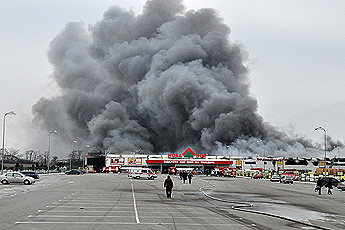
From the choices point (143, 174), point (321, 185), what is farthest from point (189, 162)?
point (321, 185)

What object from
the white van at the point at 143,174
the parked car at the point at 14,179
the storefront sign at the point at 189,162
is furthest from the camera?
the storefront sign at the point at 189,162

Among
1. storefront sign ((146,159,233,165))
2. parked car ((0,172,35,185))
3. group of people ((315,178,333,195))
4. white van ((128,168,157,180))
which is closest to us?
group of people ((315,178,333,195))

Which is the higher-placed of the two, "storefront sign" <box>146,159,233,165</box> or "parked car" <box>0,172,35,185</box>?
"storefront sign" <box>146,159,233,165</box>

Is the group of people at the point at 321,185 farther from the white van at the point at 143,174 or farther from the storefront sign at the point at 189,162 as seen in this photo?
the storefront sign at the point at 189,162

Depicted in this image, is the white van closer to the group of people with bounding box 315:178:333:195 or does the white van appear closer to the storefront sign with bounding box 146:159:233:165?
the group of people with bounding box 315:178:333:195

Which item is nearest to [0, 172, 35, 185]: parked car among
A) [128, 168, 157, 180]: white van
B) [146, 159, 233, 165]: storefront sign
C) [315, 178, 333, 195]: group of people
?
[128, 168, 157, 180]: white van

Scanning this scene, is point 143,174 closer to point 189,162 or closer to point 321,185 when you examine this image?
point 321,185

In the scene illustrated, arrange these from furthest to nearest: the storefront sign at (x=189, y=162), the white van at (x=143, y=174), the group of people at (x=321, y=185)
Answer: the storefront sign at (x=189, y=162)
the white van at (x=143, y=174)
the group of people at (x=321, y=185)

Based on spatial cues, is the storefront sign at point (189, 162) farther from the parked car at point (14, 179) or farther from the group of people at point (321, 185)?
the group of people at point (321, 185)

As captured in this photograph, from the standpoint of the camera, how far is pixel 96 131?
111m

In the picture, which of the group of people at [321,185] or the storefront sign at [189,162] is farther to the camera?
the storefront sign at [189,162]

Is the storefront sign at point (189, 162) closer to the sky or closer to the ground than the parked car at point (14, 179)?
closer to the sky

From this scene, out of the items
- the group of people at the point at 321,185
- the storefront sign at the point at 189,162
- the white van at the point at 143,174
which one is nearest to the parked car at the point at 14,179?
the white van at the point at 143,174

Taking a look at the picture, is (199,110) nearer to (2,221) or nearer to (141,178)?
(141,178)
